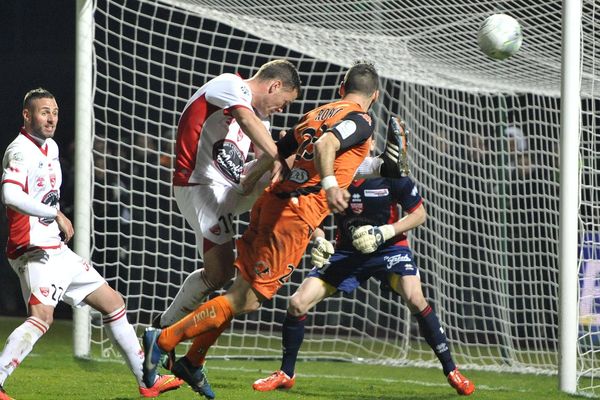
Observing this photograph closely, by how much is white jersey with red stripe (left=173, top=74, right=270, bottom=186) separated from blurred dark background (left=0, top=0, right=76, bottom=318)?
6957 mm

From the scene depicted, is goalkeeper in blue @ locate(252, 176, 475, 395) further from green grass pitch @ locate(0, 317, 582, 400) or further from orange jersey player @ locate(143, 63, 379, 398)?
orange jersey player @ locate(143, 63, 379, 398)

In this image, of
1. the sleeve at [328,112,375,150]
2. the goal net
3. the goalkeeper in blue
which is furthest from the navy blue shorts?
the goal net

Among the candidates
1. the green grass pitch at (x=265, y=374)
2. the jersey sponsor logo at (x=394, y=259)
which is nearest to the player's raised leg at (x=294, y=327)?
the green grass pitch at (x=265, y=374)

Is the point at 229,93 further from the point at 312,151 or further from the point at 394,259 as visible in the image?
the point at 394,259

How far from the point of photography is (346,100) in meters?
5.93

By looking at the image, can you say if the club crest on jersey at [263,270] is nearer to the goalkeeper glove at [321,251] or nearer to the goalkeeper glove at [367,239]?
the goalkeeper glove at [321,251]

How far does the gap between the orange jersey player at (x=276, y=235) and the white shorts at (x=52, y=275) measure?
27.4 inches

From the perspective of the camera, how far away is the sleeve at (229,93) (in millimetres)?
5621

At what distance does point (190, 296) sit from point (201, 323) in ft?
2.55

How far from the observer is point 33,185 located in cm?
574

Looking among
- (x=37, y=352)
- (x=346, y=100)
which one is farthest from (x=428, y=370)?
(x=346, y=100)

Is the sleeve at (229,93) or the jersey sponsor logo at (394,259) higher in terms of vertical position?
the sleeve at (229,93)

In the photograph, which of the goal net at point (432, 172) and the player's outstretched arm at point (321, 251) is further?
the goal net at point (432, 172)

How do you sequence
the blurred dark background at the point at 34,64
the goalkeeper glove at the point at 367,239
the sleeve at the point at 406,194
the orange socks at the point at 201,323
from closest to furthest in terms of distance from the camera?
the orange socks at the point at 201,323, the goalkeeper glove at the point at 367,239, the sleeve at the point at 406,194, the blurred dark background at the point at 34,64
